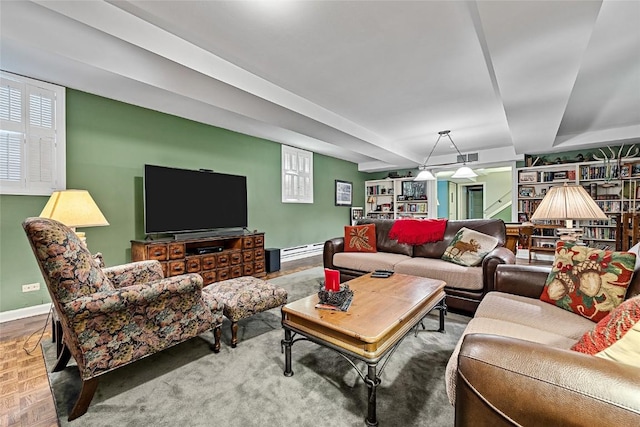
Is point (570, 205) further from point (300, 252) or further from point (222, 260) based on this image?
point (300, 252)

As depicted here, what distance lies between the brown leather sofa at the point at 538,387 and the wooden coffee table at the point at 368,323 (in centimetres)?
55

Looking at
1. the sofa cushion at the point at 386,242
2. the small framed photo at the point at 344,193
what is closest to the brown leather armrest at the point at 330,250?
the sofa cushion at the point at 386,242

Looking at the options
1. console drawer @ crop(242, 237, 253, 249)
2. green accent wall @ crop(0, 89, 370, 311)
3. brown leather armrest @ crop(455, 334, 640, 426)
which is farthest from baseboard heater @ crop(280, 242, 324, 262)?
brown leather armrest @ crop(455, 334, 640, 426)

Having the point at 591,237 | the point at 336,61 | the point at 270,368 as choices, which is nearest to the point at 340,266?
the point at 270,368

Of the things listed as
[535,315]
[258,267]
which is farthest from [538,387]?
[258,267]

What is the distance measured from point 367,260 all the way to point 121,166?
3221mm

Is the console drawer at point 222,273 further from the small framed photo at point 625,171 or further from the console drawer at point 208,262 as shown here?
the small framed photo at point 625,171

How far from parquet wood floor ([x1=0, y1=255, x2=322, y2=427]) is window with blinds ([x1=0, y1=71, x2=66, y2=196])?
1339mm

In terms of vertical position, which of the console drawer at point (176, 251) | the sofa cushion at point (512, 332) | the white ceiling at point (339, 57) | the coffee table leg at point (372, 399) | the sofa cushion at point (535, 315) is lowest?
the coffee table leg at point (372, 399)

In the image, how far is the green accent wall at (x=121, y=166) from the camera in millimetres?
2832

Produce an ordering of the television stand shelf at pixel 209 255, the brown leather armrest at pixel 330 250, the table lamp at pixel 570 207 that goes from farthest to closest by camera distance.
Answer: the brown leather armrest at pixel 330 250, the television stand shelf at pixel 209 255, the table lamp at pixel 570 207

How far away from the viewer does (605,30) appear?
7.00ft

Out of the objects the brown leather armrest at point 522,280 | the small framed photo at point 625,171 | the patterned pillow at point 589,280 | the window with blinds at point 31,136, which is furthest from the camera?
the small framed photo at point 625,171

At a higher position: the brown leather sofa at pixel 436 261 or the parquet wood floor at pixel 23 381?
the brown leather sofa at pixel 436 261
